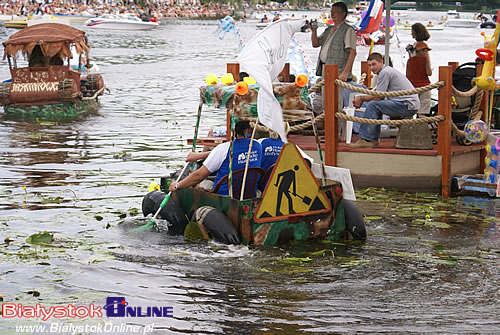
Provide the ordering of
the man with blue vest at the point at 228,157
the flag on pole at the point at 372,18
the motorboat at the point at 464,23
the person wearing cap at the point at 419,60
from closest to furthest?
the man with blue vest at the point at 228,157 < the person wearing cap at the point at 419,60 < the flag on pole at the point at 372,18 < the motorboat at the point at 464,23

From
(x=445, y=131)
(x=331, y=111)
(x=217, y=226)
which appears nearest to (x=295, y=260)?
(x=217, y=226)

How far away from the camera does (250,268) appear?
7.97 metres

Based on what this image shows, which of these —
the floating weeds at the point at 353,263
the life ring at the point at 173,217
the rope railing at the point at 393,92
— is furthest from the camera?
the rope railing at the point at 393,92

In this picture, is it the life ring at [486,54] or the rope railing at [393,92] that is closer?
the rope railing at [393,92]

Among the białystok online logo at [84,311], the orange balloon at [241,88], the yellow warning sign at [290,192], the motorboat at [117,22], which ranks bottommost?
the białystok online logo at [84,311]

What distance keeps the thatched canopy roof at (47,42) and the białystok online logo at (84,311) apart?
52.1 feet

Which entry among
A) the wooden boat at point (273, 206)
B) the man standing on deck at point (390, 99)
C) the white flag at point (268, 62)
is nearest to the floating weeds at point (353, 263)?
the wooden boat at point (273, 206)

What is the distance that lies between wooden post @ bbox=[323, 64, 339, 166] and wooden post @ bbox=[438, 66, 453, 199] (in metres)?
1.49

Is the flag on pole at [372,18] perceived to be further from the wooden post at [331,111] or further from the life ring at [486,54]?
the wooden post at [331,111]

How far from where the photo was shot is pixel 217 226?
8.51m

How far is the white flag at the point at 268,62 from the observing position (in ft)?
27.5

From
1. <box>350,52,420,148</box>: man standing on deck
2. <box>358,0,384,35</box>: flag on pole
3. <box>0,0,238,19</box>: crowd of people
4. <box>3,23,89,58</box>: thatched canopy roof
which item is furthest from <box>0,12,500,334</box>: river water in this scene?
<box>0,0,238,19</box>: crowd of people

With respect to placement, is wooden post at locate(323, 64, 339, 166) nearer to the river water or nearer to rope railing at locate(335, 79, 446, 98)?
rope railing at locate(335, 79, 446, 98)

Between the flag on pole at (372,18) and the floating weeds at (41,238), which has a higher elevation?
the flag on pole at (372,18)
